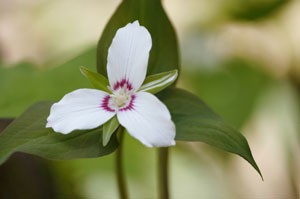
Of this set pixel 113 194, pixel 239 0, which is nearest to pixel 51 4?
pixel 239 0

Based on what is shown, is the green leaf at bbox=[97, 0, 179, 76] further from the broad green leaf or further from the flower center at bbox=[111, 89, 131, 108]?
the broad green leaf

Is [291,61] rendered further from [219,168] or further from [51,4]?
[51,4]

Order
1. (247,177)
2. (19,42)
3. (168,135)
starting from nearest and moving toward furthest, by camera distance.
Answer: (168,135) < (247,177) < (19,42)

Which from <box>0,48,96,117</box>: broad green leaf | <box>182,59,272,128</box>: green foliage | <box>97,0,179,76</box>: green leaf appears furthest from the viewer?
<box>182,59,272,128</box>: green foliage

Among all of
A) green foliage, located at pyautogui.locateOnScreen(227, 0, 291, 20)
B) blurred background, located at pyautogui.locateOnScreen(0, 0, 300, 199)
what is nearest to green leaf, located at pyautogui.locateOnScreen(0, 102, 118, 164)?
blurred background, located at pyautogui.locateOnScreen(0, 0, 300, 199)

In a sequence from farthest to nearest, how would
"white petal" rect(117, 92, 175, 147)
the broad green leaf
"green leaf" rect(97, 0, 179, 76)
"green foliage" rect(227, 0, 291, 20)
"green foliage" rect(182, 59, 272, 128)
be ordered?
1. "green foliage" rect(227, 0, 291, 20)
2. "green foliage" rect(182, 59, 272, 128)
3. the broad green leaf
4. "green leaf" rect(97, 0, 179, 76)
5. "white petal" rect(117, 92, 175, 147)

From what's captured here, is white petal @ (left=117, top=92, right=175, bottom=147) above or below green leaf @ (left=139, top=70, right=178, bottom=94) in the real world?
below

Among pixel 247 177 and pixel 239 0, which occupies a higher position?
pixel 239 0

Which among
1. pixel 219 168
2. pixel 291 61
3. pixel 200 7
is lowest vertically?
pixel 219 168
